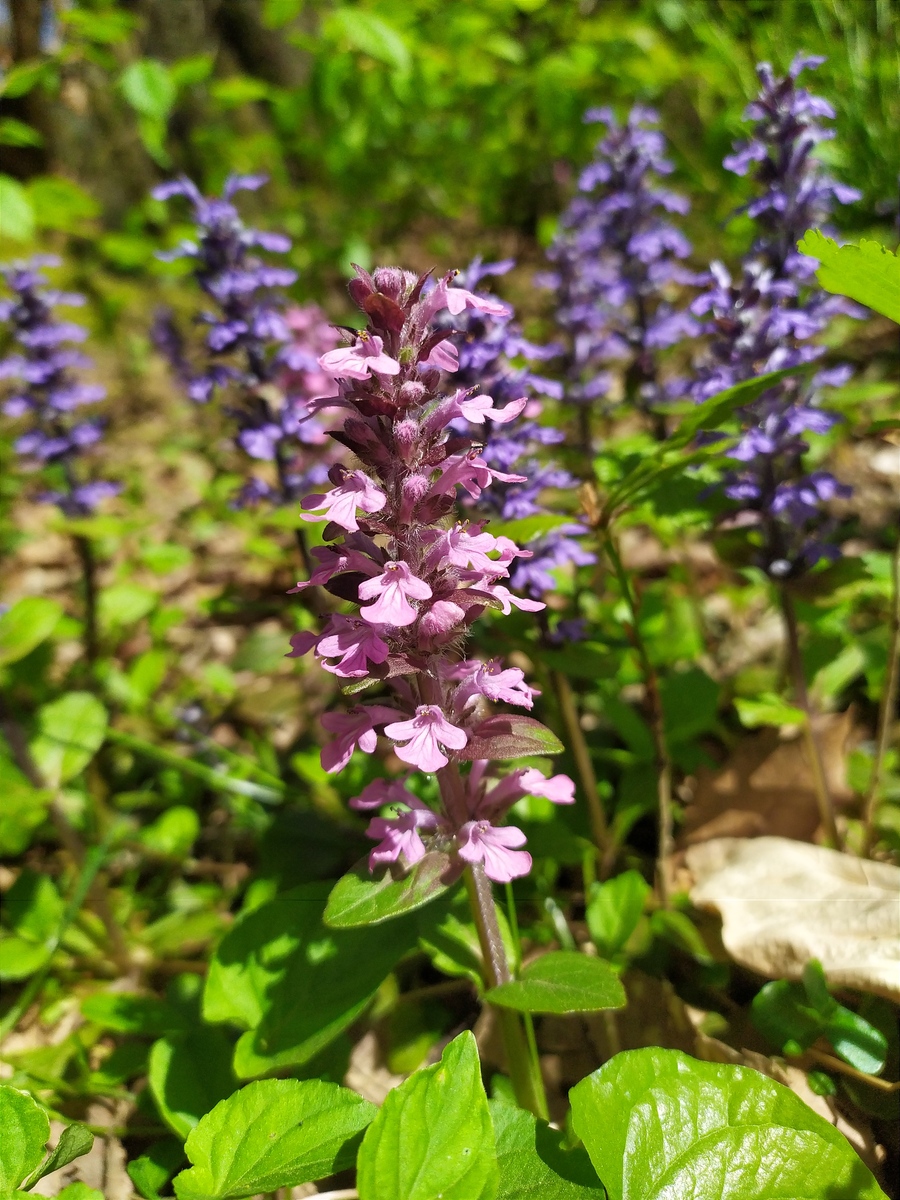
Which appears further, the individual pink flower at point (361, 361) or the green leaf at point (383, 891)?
the green leaf at point (383, 891)

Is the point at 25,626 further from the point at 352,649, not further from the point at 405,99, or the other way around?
the point at 405,99

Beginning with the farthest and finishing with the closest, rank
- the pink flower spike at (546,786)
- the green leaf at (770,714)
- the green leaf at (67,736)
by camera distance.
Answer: the green leaf at (67,736) → the green leaf at (770,714) → the pink flower spike at (546,786)

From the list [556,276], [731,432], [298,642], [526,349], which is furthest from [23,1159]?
[556,276]

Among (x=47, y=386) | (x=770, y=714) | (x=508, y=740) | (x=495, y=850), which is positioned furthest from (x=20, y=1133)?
(x=47, y=386)

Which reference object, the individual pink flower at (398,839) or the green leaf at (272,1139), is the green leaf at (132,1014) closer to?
the green leaf at (272,1139)

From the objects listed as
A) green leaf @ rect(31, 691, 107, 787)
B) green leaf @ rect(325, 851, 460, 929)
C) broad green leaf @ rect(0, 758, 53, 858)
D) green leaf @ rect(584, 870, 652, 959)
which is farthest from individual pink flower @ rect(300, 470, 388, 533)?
green leaf @ rect(31, 691, 107, 787)

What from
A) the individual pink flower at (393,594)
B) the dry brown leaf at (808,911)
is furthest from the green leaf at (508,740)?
the dry brown leaf at (808,911)

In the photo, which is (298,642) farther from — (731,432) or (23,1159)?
(731,432)
